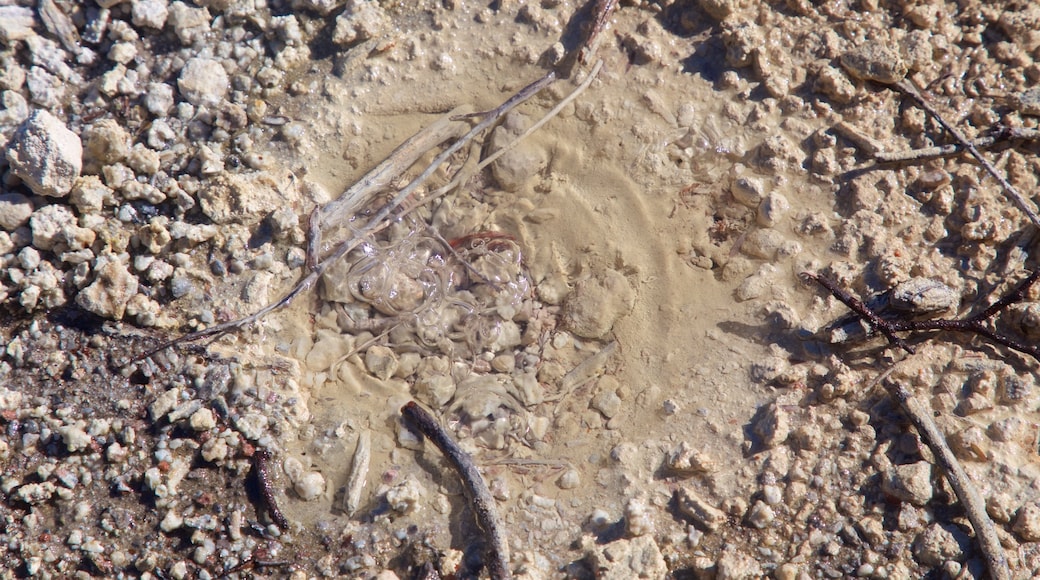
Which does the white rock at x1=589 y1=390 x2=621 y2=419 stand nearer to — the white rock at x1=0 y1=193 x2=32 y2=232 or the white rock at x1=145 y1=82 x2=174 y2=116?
the white rock at x1=145 y1=82 x2=174 y2=116

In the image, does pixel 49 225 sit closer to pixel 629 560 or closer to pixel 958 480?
pixel 629 560

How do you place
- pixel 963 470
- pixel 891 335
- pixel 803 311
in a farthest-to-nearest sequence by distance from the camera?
pixel 803 311 < pixel 891 335 < pixel 963 470

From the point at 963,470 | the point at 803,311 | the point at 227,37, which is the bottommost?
the point at 963,470

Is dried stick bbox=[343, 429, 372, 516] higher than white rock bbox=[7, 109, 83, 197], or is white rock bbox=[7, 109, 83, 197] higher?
white rock bbox=[7, 109, 83, 197]

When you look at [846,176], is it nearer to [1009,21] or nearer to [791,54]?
[791,54]

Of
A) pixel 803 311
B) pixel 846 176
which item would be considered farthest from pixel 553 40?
pixel 803 311

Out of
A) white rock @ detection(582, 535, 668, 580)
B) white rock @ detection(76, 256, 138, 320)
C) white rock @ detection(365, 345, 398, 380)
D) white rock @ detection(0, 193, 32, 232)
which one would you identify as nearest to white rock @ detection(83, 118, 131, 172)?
white rock @ detection(0, 193, 32, 232)

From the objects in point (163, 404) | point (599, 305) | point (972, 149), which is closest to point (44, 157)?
point (163, 404)

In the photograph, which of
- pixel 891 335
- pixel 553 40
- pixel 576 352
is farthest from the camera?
pixel 553 40
